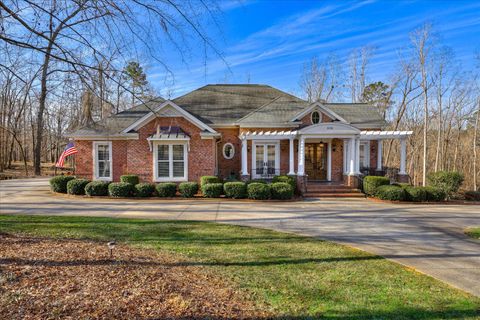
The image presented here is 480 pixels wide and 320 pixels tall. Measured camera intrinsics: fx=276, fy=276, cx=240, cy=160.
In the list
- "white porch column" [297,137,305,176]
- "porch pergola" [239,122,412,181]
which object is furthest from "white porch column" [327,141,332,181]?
"white porch column" [297,137,305,176]

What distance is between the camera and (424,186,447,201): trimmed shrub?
13461 millimetres

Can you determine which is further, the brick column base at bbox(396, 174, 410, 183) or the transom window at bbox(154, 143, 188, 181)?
the brick column base at bbox(396, 174, 410, 183)

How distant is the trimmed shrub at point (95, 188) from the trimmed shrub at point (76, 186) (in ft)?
Answer: 1.74

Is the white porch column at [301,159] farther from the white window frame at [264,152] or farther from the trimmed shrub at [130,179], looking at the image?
the trimmed shrub at [130,179]

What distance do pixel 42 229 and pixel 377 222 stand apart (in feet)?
32.5

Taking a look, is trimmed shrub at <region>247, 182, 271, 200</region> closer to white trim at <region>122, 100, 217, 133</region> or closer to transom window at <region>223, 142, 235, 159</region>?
white trim at <region>122, 100, 217, 133</region>

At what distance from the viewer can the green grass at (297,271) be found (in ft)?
11.7

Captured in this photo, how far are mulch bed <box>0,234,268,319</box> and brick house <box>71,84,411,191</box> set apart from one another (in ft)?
35.5

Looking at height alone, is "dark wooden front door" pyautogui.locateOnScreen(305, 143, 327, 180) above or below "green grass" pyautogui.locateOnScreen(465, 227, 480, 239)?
above

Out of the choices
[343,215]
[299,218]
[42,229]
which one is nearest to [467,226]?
[343,215]

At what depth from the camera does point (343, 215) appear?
402 inches

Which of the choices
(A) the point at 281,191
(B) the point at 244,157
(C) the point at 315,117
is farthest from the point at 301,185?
(C) the point at 315,117

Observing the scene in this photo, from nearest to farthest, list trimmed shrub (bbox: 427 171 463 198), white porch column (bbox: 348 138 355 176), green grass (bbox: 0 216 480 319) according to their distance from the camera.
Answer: green grass (bbox: 0 216 480 319) < trimmed shrub (bbox: 427 171 463 198) < white porch column (bbox: 348 138 355 176)

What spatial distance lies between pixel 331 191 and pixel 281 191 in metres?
3.47
